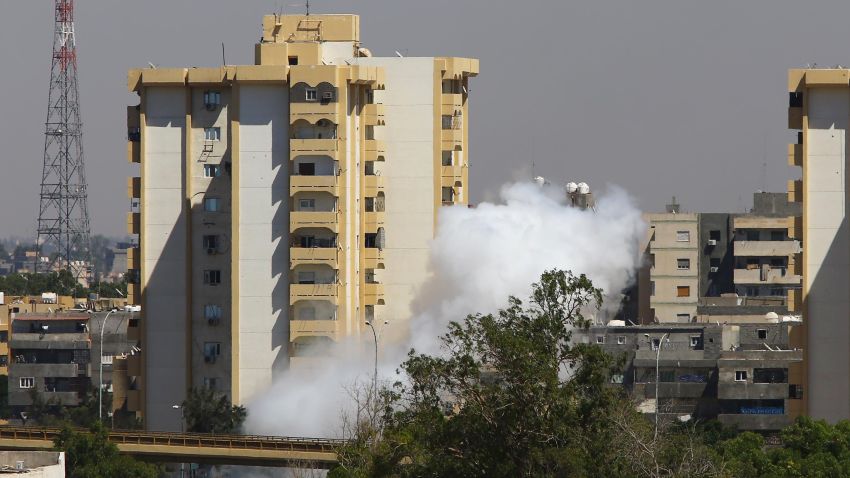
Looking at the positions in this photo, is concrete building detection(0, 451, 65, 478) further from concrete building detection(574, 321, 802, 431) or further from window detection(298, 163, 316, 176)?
concrete building detection(574, 321, 802, 431)

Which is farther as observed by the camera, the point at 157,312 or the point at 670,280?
the point at 670,280

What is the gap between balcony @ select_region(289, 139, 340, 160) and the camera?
434ft

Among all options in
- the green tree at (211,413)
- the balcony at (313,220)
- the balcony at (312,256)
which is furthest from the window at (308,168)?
the green tree at (211,413)

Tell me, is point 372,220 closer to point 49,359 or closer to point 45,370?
point 45,370

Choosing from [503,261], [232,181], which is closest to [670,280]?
[503,261]

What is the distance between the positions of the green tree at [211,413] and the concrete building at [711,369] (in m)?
22.7

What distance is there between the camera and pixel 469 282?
136 m

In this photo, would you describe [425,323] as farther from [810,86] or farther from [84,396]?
[84,396]

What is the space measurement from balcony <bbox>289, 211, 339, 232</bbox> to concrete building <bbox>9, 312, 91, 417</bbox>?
42.5 m

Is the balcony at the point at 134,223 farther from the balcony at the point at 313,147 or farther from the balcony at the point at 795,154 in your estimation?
the balcony at the point at 795,154

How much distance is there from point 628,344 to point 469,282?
19.1m

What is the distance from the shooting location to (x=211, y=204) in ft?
448

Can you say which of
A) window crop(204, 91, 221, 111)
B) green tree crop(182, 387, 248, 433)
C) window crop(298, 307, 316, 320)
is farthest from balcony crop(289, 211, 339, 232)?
green tree crop(182, 387, 248, 433)

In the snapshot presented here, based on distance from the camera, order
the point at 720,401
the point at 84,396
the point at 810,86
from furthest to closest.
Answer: the point at 84,396 → the point at 720,401 → the point at 810,86
